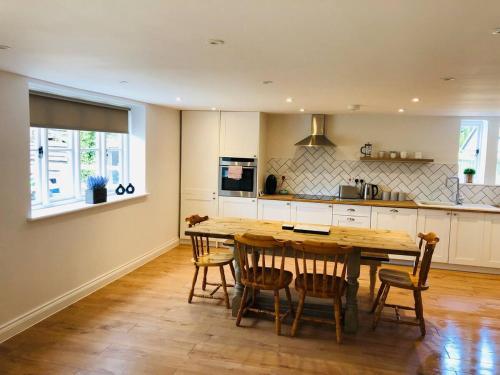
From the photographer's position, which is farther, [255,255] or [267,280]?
[255,255]

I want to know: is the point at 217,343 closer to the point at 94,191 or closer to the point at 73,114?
the point at 94,191

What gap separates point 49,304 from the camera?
3662 mm

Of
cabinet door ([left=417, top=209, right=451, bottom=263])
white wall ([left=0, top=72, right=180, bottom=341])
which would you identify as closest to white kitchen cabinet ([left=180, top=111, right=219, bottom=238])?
white wall ([left=0, top=72, right=180, bottom=341])

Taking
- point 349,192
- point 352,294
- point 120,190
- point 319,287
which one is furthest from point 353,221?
point 120,190

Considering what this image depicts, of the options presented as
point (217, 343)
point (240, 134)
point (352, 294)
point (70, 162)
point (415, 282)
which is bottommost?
point (217, 343)

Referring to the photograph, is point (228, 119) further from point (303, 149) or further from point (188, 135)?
point (303, 149)

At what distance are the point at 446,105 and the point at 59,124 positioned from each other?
420 centimetres

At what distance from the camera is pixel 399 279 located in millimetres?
3545

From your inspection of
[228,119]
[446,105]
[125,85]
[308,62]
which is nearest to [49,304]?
[125,85]

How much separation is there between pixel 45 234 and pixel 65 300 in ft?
2.33

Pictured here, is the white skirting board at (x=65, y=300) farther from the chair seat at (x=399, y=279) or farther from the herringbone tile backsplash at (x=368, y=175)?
the chair seat at (x=399, y=279)

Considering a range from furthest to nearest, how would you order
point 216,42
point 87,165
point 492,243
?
point 492,243
point 87,165
point 216,42

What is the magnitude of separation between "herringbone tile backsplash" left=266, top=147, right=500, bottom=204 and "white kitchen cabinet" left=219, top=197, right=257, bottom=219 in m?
0.76

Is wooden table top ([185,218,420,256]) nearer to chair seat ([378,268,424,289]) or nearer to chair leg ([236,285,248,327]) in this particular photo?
chair seat ([378,268,424,289])
